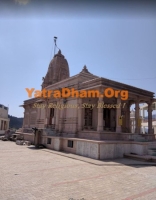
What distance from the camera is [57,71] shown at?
2550cm

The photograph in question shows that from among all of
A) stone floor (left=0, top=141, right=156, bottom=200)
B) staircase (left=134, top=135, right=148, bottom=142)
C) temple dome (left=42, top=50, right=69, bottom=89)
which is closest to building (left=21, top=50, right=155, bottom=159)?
staircase (left=134, top=135, right=148, bottom=142)

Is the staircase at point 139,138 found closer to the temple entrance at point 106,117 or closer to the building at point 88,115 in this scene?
the building at point 88,115

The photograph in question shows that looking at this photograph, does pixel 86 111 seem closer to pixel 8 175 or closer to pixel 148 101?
pixel 148 101

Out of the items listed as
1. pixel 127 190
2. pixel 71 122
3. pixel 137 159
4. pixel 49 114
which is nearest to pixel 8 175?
pixel 127 190

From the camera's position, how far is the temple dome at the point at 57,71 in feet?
82.7

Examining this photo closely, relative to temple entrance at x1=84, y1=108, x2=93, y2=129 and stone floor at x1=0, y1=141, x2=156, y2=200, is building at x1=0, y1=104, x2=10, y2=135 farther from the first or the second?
stone floor at x1=0, y1=141, x2=156, y2=200

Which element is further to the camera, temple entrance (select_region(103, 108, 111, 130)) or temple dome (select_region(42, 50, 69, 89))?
temple dome (select_region(42, 50, 69, 89))

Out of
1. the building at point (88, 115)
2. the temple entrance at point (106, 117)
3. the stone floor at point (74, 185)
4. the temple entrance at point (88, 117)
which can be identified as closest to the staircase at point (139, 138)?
the building at point (88, 115)

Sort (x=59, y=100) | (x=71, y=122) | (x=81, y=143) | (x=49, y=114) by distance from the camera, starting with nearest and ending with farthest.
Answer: (x=81, y=143)
(x=71, y=122)
(x=59, y=100)
(x=49, y=114)

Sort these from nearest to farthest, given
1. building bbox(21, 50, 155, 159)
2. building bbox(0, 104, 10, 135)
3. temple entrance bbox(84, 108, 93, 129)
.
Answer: building bbox(21, 50, 155, 159) → temple entrance bbox(84, 108, 93, 129) → building bbox(0, 104, 10, 135)

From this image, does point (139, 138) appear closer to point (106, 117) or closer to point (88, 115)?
point (106, 117)

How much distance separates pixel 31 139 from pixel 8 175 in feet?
44.5

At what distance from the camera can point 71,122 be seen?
15.8 metres

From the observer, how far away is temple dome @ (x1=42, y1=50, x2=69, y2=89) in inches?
993
